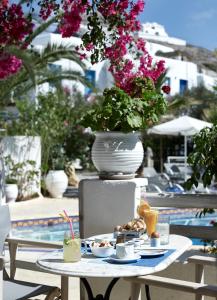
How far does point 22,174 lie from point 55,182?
125 cm

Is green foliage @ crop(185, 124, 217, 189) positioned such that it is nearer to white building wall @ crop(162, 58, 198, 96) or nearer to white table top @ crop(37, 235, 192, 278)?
white table top @ crop(37, 235, 192, 278)

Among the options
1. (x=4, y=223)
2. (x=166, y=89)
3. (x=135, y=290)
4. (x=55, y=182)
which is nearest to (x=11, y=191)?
(x=55, y=182)

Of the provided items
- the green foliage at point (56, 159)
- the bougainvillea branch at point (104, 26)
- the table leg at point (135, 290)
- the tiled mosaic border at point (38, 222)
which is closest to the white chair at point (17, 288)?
the table leg at point (135, 290)

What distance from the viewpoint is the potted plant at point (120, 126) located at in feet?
13.1

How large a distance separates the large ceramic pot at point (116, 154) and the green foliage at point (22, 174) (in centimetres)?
994

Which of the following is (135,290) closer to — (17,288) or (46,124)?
(17,288)

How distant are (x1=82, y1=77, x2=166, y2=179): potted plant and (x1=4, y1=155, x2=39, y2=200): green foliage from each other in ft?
32.5

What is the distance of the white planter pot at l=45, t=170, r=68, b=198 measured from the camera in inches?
593

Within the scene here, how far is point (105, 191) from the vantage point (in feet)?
13.2

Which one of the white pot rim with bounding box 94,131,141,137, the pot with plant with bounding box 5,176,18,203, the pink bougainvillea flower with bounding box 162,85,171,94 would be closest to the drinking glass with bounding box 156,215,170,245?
the white pot rim with bounding box 94,131,141,137

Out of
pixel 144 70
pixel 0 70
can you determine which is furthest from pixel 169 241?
pixel 0 70

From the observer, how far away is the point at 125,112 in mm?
4016

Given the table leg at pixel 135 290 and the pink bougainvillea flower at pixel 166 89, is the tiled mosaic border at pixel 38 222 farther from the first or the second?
the table leg at pixel 135 290

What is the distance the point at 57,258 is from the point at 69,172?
47.9 feet
